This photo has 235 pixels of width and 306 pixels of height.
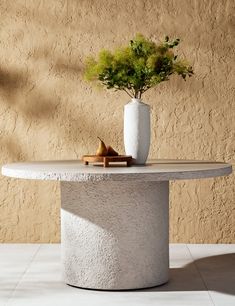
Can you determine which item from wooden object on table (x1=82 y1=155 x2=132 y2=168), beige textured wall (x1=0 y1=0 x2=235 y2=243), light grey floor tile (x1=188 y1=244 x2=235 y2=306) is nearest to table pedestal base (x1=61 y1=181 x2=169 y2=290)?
wooden object on table (x1=82 y1=155 x2=132 y2=168)

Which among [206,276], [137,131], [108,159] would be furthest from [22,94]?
[206,276]

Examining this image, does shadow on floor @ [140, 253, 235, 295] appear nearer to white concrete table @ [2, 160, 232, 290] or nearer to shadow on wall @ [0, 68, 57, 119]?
white concrete table @ [2, 160, 232, 290]

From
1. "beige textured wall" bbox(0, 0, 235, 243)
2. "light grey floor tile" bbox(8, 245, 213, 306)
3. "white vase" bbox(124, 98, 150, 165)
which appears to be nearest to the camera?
"light grey floor tile" bbox(8, 245, 213, 306)

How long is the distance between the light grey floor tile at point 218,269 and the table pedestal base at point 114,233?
0.35 meters

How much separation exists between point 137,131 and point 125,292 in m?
0.86

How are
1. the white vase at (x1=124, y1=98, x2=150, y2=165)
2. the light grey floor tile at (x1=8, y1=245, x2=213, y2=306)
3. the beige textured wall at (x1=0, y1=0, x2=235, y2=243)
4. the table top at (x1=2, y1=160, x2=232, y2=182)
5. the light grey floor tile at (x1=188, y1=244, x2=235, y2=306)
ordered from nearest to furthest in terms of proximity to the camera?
the table top at (x1=2, y1=160, x2=232, y2=182) → the light grey floor tile at (x1=8, y1=245, x2=213, y2=306) → the light grey floor tile at (x1=188, y1=244, x2=235, y2=306) → the white vase at (x1=124, y1=98, x2=150, y2=165) → the beige textured wall at (x1=0, y1=0, x2=235, y2=243)

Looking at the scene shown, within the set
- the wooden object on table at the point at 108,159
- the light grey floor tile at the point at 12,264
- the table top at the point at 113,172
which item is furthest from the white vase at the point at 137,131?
the light grey floor tile at the point at 12,264

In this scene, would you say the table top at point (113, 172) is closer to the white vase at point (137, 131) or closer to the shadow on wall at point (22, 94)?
the white vase at point (137, 131)

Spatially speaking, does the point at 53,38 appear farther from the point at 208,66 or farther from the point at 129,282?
the point at 129,282

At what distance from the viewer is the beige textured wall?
513 centimetres

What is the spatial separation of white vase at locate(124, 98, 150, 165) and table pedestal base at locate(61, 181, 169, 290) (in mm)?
244

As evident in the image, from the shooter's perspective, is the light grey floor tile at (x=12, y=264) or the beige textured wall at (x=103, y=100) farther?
the beige textured wall at (x=103, y=100)

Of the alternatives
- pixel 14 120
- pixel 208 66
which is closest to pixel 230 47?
pixel 208 66

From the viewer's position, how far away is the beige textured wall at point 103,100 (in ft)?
16.8
